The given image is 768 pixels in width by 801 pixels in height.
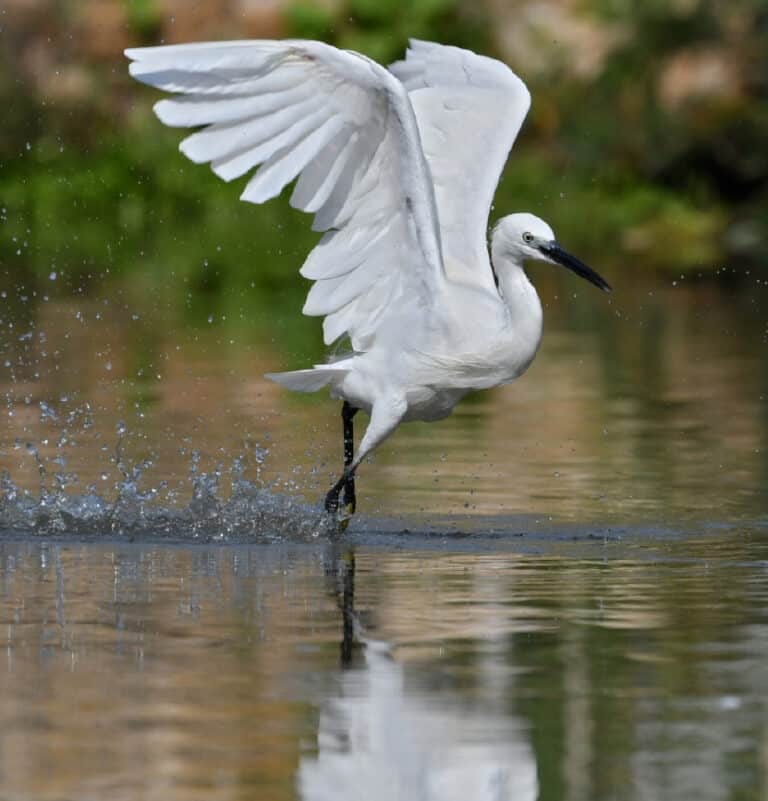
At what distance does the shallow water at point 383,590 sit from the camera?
6.45 metres

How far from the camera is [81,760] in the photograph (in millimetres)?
6395

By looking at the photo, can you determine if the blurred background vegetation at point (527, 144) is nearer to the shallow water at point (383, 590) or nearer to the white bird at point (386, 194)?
the shallow water at point (383, 590)

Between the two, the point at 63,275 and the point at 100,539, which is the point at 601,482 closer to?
the point at 100,539

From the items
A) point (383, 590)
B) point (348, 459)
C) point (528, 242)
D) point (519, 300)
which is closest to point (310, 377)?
point (348, 459)

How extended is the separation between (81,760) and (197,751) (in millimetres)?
294

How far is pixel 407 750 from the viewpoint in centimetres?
656

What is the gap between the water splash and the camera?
33.7ft

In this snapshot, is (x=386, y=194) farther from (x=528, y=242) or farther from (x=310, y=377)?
(x=310, y=377)

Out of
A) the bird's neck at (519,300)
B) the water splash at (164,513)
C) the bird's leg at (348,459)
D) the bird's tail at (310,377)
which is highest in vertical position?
the bird's neck at (519,300)

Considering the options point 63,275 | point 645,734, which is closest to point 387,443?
point 645,734

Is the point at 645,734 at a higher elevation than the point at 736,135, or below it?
below

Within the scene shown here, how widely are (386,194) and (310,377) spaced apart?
0.99 m

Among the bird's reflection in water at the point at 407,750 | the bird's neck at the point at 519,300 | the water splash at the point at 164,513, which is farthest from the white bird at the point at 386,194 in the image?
the bird's reflection in water at the point at 407,750

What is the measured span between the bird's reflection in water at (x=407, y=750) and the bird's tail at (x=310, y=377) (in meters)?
3.27
